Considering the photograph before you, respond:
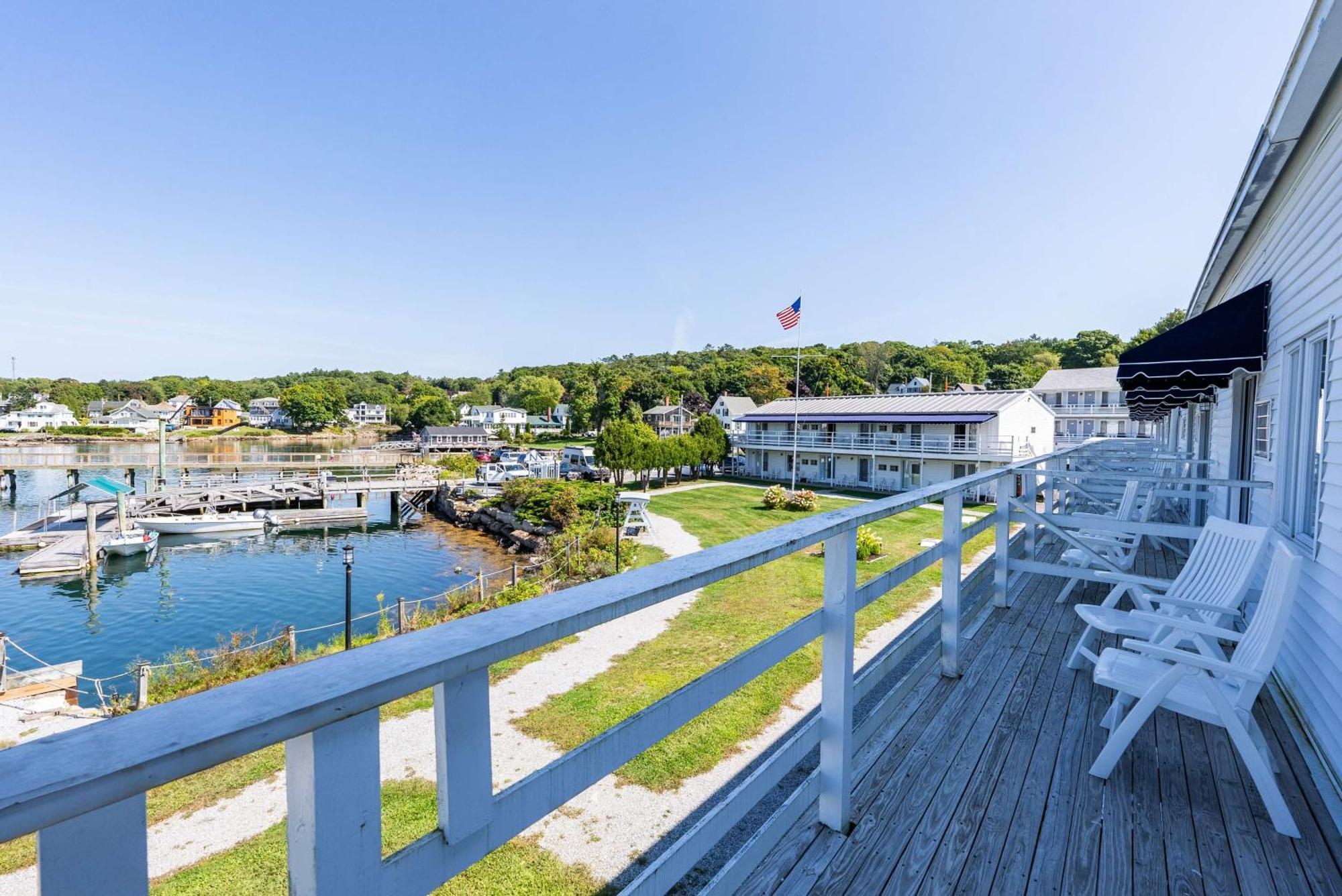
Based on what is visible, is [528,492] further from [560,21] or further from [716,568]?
[716,568]

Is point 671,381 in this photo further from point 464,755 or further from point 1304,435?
point 464,755

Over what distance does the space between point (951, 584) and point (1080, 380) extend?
45374mm

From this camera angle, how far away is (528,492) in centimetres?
2700

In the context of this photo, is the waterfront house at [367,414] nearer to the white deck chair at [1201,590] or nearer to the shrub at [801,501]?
the shrub at [801,501]

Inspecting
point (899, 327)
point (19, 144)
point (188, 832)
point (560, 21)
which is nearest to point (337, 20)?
point (560, 21)

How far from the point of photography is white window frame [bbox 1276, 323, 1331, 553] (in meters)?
3.88

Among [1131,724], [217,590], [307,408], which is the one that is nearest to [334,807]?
[1131,724]

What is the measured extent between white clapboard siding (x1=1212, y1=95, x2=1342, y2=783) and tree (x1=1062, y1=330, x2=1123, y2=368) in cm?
6945

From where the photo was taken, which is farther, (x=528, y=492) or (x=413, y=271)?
(x=413, y=271)

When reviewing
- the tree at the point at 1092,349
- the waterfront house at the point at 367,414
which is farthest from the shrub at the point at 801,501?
the waterfront house at the point at 367,414

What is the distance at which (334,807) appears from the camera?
0.77 metres

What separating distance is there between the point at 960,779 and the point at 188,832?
660 cm

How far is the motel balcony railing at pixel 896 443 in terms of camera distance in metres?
28.7

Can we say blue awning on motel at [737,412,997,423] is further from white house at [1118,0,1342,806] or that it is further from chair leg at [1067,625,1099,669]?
chair leg at [1067,625,1099,669]
